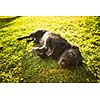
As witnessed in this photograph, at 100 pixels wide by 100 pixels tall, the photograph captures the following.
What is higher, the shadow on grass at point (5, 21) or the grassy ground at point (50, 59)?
the shadow on grass at point (5, 21)

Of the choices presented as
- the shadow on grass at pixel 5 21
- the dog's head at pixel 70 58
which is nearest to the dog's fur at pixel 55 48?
the dog's head at pixel 70 58

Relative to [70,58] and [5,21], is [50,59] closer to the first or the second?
[70,58]

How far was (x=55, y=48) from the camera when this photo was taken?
2092 millimetres

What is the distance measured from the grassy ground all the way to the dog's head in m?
0.04

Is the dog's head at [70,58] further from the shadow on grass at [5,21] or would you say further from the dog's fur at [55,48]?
the shadow on grass at [5,21]

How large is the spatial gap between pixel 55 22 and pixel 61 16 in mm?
80

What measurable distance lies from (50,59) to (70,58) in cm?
18

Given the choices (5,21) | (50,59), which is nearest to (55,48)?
(50,59)

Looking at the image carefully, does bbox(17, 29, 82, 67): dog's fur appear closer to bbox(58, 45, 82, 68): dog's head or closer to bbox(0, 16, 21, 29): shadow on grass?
bbox(58, 45, 82, 68): dog's head

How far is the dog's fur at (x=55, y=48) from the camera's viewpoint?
2.04m

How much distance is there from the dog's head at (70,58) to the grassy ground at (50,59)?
44mm

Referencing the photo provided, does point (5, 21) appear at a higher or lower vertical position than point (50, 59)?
higher

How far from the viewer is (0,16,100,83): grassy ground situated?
204 cm
